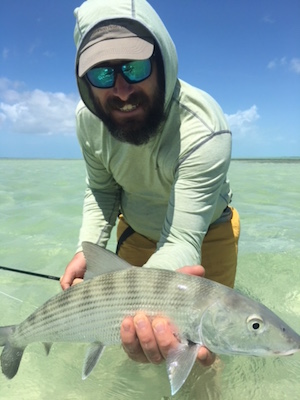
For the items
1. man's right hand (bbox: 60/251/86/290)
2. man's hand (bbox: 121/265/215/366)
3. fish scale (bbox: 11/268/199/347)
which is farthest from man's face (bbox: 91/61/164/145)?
man's hand (bbox: 121/265/215/366)

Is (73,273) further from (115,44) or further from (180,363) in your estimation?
(115,44)

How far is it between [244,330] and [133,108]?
1.28 meters

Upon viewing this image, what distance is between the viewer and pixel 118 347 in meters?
2.53

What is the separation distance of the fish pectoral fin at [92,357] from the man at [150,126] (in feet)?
0.52

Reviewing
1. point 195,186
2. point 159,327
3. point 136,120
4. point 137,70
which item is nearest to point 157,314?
point 159,327

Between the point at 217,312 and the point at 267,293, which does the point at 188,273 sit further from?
the point at 267,293

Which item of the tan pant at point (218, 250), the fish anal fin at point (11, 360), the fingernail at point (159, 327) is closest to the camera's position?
the fingernail at point (159, 327)

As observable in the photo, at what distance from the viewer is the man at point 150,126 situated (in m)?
1.97

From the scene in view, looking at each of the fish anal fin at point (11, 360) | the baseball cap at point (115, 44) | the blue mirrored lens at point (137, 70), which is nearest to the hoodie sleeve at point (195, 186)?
the blue mirrored lens at point (137, 70)

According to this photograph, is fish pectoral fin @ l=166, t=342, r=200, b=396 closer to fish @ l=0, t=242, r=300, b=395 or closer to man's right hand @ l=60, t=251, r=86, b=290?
fish @ l=0, t=242, r=300, b=395

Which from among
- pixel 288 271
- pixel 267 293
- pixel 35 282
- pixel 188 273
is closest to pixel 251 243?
pixel 288 271

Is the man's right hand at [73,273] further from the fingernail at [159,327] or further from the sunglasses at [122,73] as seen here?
the sunglasses at [122,73]

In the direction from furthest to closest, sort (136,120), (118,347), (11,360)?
(118,347), (136,120), (11,360)

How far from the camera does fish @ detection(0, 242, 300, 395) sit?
1.37 m
